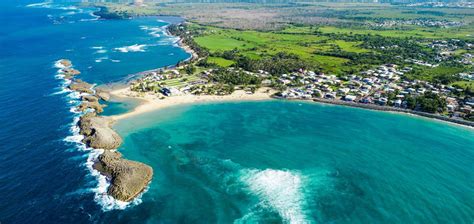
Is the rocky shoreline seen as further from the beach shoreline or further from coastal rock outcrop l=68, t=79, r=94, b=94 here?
the beach shoreline

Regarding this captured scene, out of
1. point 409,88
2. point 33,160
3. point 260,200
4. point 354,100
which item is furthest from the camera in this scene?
point 409,88

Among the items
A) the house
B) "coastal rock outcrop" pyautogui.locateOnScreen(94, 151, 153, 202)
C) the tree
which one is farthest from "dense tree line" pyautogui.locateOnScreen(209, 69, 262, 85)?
"coastal rock outcrop" pyautogui.locateOnScreen(94, 151, 153, 202)

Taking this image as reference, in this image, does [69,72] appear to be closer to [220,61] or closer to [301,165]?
[220,61]

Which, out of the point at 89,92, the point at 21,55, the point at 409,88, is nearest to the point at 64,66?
the point at 21,55

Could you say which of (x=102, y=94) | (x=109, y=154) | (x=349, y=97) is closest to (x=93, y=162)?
(x=109, y=154)

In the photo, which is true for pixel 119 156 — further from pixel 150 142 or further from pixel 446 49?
pixel 446 49

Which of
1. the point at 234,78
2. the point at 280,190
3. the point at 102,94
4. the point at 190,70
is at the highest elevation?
the point at 234,78

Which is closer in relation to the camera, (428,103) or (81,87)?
(428,103)
